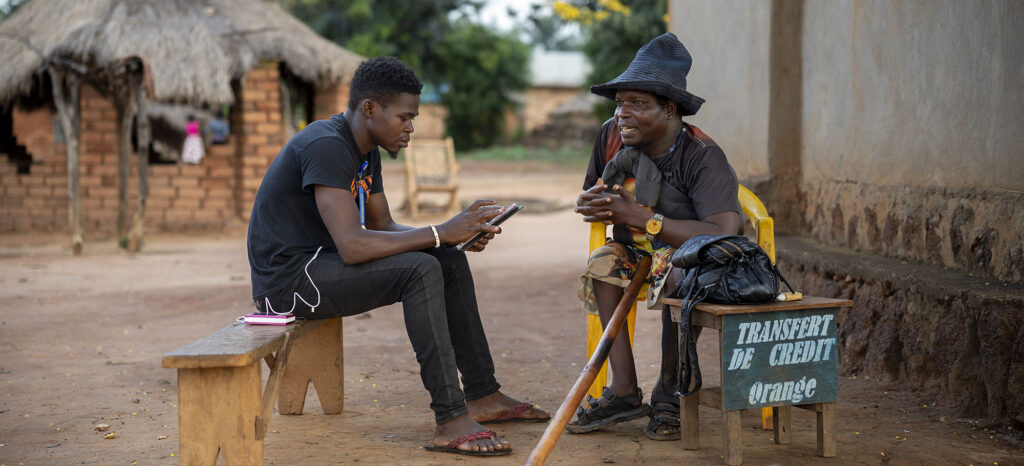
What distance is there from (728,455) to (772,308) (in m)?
0.52

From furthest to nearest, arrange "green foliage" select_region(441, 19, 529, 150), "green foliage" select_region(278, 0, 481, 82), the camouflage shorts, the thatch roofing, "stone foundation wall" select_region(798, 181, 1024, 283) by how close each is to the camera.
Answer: "green foliage" select_region(441, 19, 529, 150) → "green foliage" select_region(278, 0, 481, 82) → the thatch roofing → "stone foundation wall" select_region(798, 181, 1024, 283) → the camouflage shorts

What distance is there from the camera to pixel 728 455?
10.6 ft

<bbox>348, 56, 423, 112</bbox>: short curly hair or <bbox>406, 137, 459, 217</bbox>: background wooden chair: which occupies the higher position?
<bbox>348, 56, 423, 112</bbox>: short curly hair

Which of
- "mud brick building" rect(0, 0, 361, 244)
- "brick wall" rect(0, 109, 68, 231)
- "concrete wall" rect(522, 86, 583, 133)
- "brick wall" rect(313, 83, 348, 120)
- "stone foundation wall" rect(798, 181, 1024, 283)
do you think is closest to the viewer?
"stone foundation wall" rect(798, 181, 1024, 283)

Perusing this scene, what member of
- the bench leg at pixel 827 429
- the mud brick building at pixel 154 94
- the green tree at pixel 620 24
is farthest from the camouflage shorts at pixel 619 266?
the green tree at pixel 620 24

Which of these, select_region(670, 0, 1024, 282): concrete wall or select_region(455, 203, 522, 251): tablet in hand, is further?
select_region(670, 0, 1024, 282): concrete wall

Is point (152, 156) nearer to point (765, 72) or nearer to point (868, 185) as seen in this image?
point (765, 72)

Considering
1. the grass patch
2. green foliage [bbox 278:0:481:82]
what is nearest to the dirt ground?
the grass patch

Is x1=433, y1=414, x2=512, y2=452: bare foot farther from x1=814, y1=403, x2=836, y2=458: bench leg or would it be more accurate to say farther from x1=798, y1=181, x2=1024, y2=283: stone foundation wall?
x1=798, y1=181, x2=1024, y2=283: stone foundation wall

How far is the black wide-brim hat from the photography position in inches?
143

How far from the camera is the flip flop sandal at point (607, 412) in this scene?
3727mm

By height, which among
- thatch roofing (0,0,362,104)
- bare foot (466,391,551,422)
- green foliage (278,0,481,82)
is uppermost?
green foliage (278,0,481,82)

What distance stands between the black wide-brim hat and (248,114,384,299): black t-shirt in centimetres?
104

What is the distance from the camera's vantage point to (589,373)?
11.0 ft
